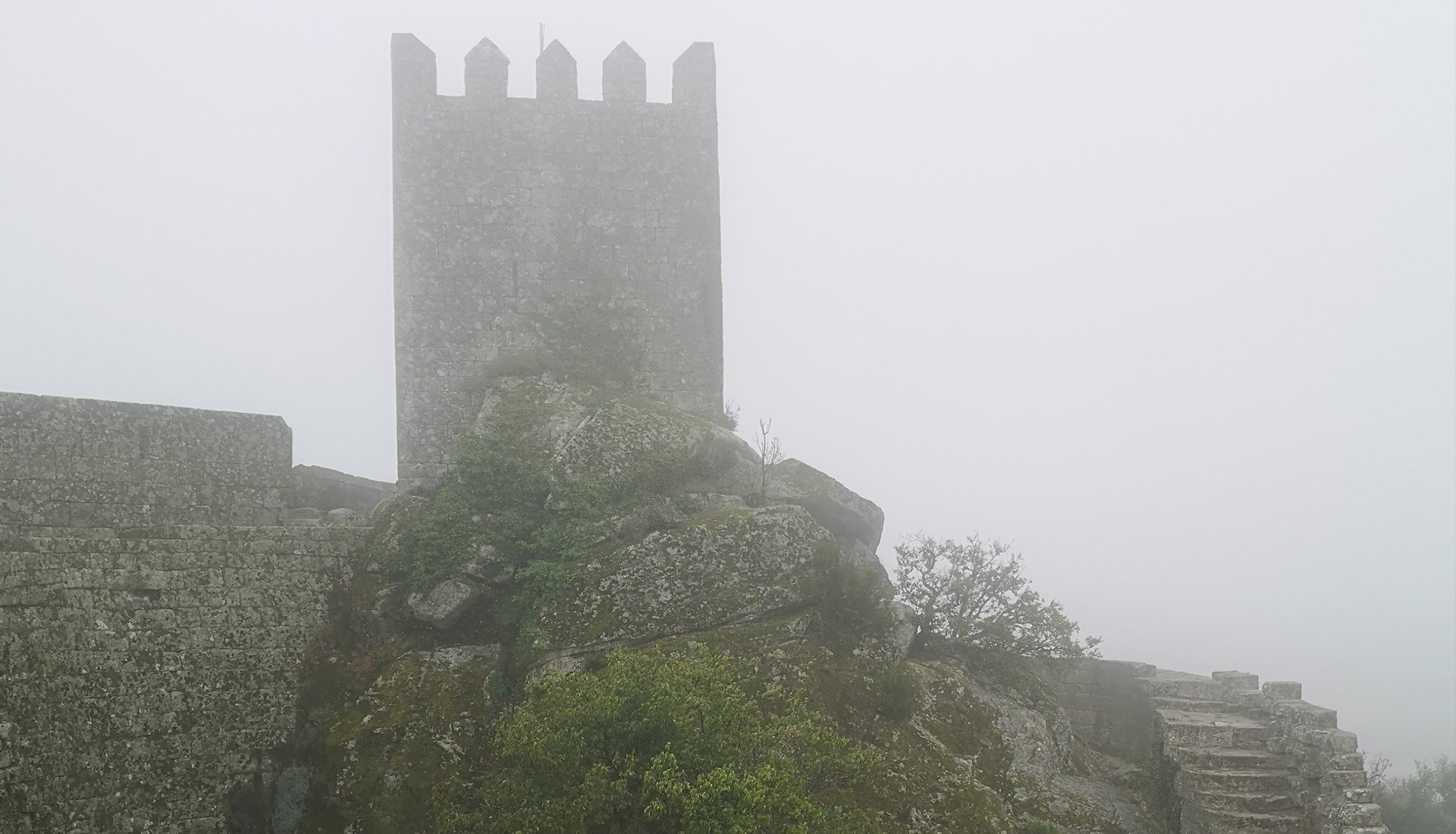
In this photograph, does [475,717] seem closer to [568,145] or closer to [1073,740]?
[1073,740]

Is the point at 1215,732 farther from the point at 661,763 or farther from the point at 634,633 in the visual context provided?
the point at 661,763

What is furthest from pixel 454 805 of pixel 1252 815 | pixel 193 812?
pixel 1252 815

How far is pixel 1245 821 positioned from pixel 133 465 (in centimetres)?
1368

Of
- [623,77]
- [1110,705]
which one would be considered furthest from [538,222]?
[1110,705]

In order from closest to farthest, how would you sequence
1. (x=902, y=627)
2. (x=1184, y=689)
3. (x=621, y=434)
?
(x=902, y=627), (x=1184, y=689), (x=621, y=434)

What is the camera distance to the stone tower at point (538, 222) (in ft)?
60.0

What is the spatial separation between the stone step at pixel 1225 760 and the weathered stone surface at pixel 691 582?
5.10m

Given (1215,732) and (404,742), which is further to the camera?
(1215,732)

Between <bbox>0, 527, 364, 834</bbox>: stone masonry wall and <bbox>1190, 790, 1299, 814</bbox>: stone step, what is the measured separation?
10.8 m

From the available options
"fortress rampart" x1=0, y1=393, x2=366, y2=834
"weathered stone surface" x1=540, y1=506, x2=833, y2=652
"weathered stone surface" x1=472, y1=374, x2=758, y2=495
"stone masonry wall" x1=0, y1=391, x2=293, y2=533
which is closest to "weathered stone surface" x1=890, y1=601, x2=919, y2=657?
"weathered stone surface" x1=540, y1=506, x2=833, y2=652

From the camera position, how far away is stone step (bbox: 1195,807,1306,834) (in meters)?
13.4

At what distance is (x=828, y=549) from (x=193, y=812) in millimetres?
7924

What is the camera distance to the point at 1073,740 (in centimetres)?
1438

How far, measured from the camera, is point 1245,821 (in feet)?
44.1
